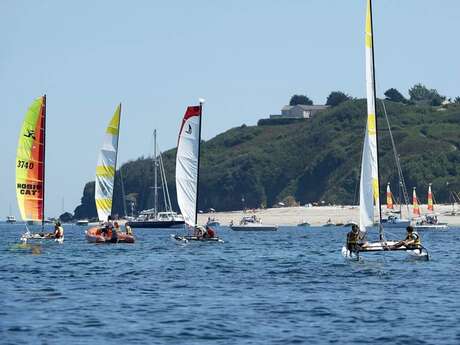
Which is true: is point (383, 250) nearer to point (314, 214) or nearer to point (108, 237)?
point (108, 237)

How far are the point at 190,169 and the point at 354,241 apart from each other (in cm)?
2543

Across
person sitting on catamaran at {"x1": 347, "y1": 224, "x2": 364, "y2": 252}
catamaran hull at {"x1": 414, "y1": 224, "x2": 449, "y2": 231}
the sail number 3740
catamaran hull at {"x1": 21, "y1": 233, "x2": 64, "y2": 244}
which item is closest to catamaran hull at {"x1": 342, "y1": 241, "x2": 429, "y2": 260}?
person sitting on catamaran at {"x1": 347, "y1": 224, "x2": 364, "y2": 252}

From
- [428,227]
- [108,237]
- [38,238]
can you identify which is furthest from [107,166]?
[428,227]

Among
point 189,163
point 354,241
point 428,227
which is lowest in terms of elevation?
point 354,241

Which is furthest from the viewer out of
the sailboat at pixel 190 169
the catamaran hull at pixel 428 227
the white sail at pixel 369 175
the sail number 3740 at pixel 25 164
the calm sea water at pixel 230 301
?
the catamaran hull at pixel 428 227

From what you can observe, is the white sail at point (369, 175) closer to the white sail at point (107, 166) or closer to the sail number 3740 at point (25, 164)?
the sail number 3740 at point (25, 164)

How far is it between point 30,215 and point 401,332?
4463 cm

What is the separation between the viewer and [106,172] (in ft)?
261

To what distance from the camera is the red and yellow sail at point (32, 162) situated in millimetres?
69312

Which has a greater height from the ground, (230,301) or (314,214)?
(314,214)

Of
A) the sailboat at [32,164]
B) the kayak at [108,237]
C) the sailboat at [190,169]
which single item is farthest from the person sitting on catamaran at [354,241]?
the kayak at [108,237]

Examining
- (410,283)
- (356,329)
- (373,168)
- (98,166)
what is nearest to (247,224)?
(98,166)

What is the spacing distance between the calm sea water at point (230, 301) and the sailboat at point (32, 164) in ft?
42.3

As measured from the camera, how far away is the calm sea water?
29.4 meters
